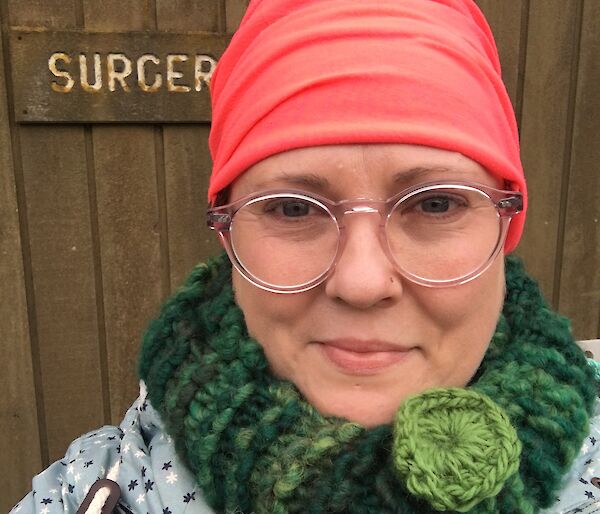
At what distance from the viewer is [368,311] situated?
0.73 metres

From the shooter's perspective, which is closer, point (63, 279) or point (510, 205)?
point (510, 205)

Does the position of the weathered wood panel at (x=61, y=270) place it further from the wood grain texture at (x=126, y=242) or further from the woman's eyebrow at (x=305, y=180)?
the woman's eyebrow at (x=305, y=180)

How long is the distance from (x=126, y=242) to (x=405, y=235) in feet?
3.23

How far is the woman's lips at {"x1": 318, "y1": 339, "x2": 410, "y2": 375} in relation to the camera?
0.74 m

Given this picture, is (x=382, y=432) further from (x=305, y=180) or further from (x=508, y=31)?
(x=508, y=31)

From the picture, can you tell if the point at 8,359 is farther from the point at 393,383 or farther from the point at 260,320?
the point at 393,383

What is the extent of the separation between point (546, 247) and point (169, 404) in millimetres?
1301

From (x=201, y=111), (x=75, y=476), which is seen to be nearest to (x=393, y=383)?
(x=75, y=476)

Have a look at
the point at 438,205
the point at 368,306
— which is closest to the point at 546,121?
the point at 438,205

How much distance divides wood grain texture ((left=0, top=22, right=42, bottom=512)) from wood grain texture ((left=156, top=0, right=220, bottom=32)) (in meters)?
0.38

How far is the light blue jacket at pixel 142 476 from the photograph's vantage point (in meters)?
0.81

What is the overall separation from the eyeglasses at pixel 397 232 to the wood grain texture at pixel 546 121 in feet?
3.33

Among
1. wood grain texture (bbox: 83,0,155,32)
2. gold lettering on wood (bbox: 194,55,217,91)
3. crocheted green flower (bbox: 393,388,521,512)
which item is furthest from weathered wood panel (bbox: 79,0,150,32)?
crocheted green flower (bbox: 393,388,521,512)

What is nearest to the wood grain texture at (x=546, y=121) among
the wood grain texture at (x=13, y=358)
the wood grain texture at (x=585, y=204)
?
the wood grain texture at (x=585, y=204)
